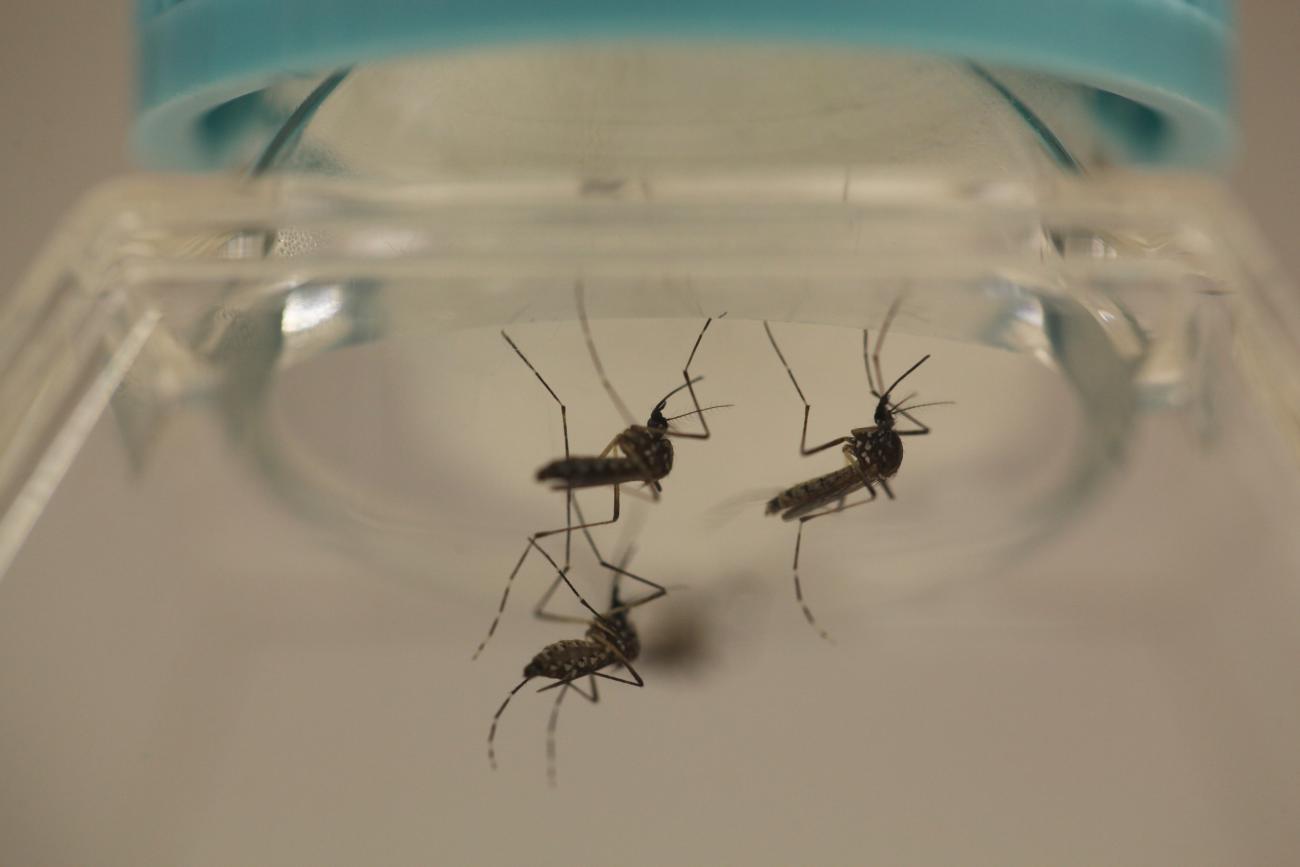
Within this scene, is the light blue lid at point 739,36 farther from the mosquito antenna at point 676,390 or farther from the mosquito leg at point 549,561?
the mosquito leg at point 549,561

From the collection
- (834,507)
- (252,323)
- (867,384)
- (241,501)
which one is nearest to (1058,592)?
(834,507)

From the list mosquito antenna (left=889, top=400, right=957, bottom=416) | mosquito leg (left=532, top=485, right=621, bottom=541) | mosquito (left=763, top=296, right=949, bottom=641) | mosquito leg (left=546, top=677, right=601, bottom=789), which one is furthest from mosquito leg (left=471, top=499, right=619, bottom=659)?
mosquito antenna (left=889, top=400, right=957, bottom=416)

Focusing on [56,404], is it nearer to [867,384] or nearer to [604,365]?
[604,365]

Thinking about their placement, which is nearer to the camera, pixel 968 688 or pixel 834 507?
pixel 834 507

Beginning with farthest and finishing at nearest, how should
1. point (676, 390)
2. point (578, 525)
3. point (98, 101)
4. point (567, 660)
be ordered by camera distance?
point (98, 101) < point (578, 525) < point (567, 660) < point (676, 390)

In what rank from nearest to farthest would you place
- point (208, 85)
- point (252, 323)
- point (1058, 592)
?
point (208, 85) → point (252, 323) → point (1058, 592)

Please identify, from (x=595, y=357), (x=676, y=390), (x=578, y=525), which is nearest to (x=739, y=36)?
(x=595, y=357)

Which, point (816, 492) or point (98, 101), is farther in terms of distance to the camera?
point (98, 101)

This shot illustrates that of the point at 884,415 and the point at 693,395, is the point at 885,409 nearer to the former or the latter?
the point at 884,415
